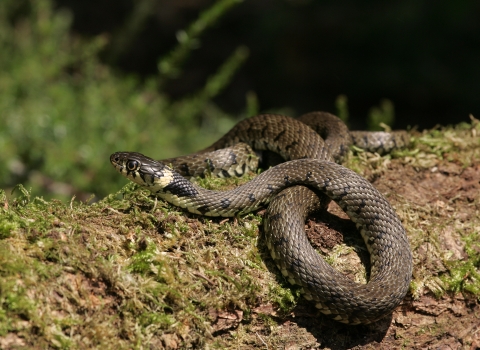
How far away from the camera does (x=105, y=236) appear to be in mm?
4422

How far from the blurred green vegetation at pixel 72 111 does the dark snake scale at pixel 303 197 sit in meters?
2.09

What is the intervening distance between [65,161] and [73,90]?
2.56 m

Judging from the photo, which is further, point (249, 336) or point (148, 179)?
point (148, 179)

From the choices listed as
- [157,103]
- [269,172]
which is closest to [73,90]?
[157,103]

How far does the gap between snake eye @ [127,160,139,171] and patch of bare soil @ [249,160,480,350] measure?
1.80 m

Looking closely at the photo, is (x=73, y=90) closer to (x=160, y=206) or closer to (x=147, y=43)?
(x=147, y=43)

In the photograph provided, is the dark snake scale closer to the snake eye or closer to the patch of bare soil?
the snake eye

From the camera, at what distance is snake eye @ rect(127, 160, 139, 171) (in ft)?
17.3

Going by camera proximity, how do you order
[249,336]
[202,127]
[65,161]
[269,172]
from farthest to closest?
[202,127], [65,161], [269,172], [249,336]

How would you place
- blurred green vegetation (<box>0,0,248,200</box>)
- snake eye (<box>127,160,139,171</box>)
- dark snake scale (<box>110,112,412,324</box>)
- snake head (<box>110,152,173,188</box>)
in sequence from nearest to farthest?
dark snake scale (<box>110,112,412,324</box>), snake head (<box>110,152,173,188</box>), snake eye (<box>127,160,139,171</box>), blurred green vegetation (<box>0,0,248,200</box>)

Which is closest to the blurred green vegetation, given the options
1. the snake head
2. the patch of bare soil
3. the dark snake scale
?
the dark snake scale

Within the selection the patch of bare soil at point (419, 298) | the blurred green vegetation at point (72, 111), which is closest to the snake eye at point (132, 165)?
the patch of bare soil at point (419, 298)

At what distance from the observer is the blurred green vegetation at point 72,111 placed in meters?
8.55

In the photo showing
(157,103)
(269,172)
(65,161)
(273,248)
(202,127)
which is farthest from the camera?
(202,127)
